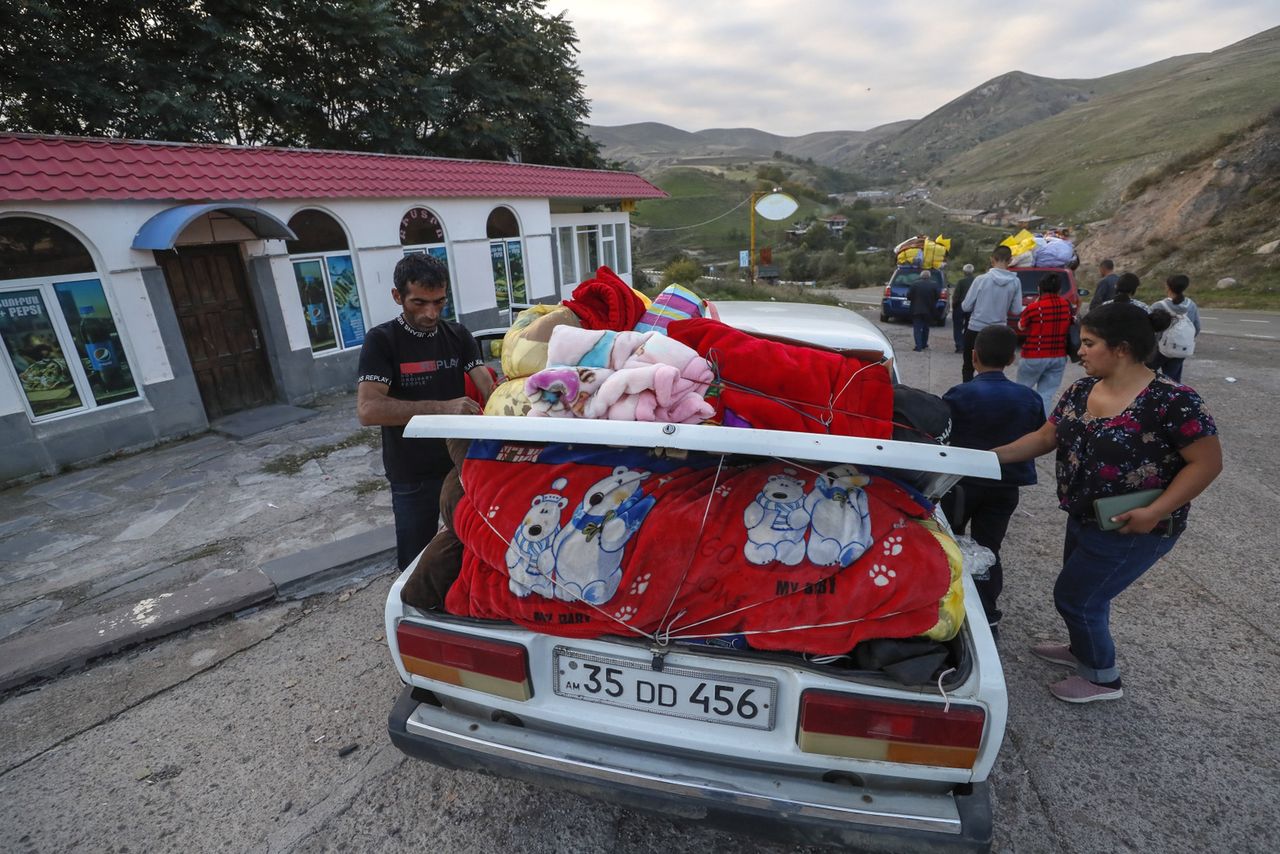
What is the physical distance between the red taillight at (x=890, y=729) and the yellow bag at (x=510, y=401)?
4.11 feet

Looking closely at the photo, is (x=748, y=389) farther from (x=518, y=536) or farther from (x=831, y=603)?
(x=518, y=536)

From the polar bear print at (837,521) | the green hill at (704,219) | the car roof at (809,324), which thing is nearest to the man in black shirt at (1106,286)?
the car roof at (809,324)

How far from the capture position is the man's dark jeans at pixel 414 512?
2.96 meters

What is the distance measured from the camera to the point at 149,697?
301 centimetres

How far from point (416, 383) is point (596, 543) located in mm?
1612

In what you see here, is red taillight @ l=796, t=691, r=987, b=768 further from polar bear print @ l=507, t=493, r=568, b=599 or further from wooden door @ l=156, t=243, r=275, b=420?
wooden door @ l=156, t=243, r=275, b=420

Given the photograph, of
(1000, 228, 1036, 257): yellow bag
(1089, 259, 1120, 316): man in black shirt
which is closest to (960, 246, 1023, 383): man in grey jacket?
(1089, 259, 1120, 316): man in black shirt

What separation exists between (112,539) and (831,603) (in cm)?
575

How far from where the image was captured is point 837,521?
65.6 inches

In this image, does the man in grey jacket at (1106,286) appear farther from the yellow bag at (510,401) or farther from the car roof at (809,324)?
the yellow bag at (510,401)

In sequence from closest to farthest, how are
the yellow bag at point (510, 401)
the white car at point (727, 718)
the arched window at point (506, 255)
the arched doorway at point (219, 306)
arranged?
the white car at point (727, 718)
the yellow bag at point (510, 401)
the arched doorway at point (219, 306)
the arched window at point (506, 255)

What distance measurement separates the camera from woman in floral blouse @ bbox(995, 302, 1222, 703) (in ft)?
6.97

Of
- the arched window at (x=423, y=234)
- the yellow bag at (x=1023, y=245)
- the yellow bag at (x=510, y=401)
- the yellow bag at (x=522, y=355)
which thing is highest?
the arched window at (x=423, y=234)

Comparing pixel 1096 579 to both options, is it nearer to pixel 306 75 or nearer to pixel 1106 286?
pixel 1106 286
